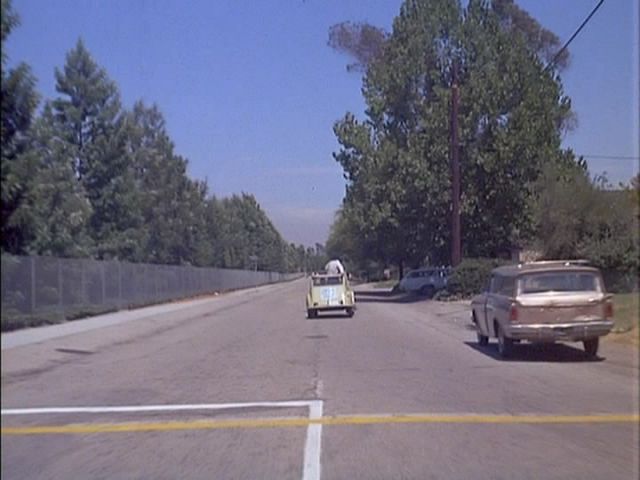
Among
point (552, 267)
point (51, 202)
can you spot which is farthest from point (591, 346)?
point (51, 202)

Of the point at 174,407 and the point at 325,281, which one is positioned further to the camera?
the point at 325,281

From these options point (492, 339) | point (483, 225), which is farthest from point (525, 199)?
point (492, 339)

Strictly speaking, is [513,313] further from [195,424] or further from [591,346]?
[195,424]

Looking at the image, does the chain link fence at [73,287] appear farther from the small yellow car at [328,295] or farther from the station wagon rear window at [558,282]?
the small yellow car at [328,295]

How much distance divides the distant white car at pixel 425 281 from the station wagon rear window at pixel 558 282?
114 ft

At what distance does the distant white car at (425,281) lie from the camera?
5269 centimetres

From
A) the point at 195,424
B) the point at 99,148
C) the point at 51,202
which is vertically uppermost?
the point at 99,148

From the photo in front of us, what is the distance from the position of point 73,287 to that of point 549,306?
9.42 metres

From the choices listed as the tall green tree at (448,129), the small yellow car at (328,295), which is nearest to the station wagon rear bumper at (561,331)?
the small yellow car at (328,295)

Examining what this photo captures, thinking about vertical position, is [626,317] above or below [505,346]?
above

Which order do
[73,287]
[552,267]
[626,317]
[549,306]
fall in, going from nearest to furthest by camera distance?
[73,287]
[626,317]
[549,306]
[552,267]

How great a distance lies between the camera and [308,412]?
1315 cm

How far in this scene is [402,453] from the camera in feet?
33.5

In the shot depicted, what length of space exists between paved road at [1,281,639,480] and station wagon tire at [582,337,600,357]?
7.2 inches
